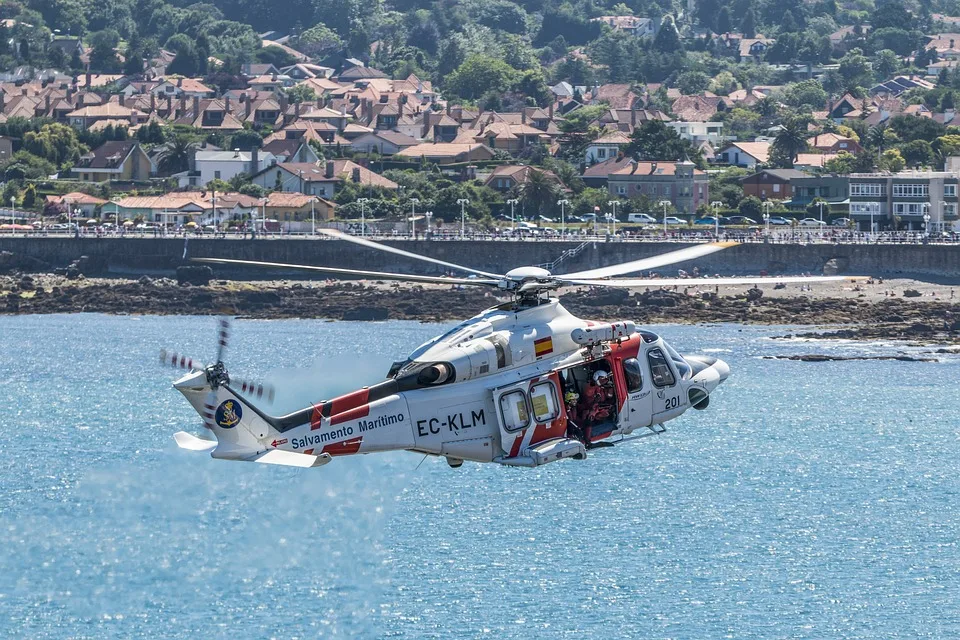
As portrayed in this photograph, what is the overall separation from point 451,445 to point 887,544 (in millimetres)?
A: 16906

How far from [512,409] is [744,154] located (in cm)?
9963

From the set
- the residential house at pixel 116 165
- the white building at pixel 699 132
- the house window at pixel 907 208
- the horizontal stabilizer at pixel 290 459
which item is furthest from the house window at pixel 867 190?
the horizontal stabilizer at pixel 290 459

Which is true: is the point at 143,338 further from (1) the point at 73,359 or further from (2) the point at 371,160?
(2) the point at 371,160

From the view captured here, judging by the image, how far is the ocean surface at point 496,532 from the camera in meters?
39.1

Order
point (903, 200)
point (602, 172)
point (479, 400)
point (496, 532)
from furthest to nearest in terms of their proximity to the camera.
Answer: point (602, 172)
point (903, 200)
point (496, 532)
point (479, 400)

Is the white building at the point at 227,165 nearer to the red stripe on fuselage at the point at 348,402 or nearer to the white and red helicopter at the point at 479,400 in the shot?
the white and red helicopter at the point at 479,400

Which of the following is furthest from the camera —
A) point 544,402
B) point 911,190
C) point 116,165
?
point 116,165

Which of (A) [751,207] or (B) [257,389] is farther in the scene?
(A) [751,207]

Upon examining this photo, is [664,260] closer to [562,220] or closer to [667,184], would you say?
[562,220]

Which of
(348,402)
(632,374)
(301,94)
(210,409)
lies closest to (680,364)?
(632,374)

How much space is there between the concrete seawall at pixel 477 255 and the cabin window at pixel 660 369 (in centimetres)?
5122

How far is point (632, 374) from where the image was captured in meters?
31.6

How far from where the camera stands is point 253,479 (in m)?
49.0

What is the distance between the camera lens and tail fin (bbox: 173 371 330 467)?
28812mm
